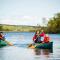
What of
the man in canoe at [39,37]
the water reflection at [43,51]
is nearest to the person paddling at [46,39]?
the man in canoe at [39,37]

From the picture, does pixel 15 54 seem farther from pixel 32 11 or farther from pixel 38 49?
pixel 32 11


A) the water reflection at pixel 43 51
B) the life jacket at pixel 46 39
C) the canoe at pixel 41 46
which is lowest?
the water reflection at pixel 43 51

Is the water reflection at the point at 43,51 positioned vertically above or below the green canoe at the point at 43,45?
below

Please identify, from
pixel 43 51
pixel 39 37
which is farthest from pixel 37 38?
pixel 43 51

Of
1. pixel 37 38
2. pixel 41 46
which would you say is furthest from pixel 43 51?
pixel 37 38

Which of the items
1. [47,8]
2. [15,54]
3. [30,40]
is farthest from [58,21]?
[15,54]

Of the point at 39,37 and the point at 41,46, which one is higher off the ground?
the point at 39,37

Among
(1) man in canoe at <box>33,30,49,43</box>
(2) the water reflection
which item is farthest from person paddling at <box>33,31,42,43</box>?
(2) the water reflection

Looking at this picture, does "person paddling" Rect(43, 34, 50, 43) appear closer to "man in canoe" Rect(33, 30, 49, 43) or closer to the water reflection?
"man in canoe" Rect(33, 30, 49, 43)

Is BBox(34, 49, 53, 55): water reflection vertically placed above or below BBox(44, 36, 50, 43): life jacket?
below

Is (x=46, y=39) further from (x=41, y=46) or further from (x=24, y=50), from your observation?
(x=24, y=50)

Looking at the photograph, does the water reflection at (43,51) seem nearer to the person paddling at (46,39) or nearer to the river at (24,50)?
the river at (24,50)

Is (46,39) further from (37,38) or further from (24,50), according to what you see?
(24,50)

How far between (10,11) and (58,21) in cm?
70
